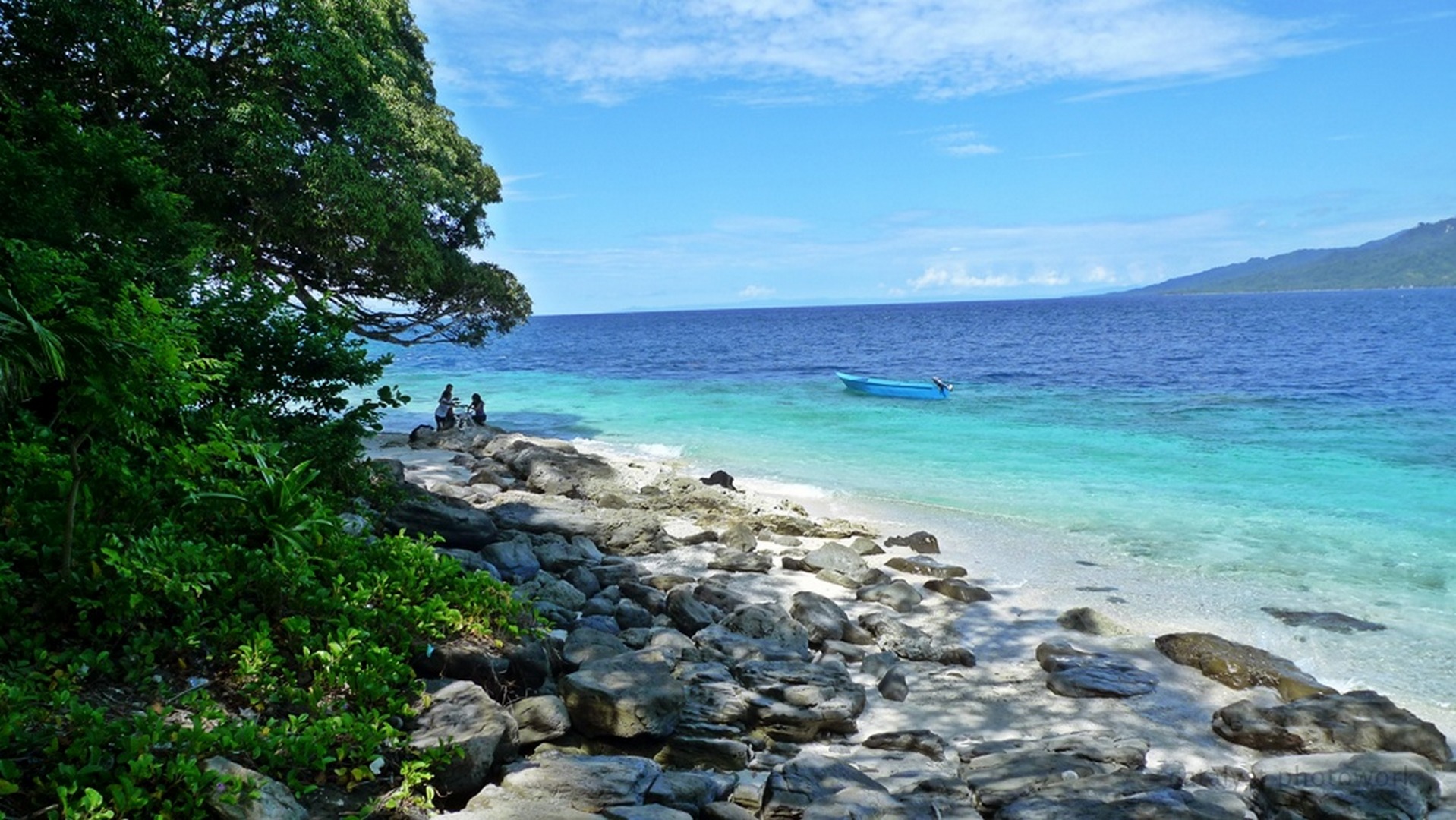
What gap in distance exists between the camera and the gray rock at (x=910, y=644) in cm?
855

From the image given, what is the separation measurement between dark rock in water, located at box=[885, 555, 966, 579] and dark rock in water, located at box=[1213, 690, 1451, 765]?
4.40 meters

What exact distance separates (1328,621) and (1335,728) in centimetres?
366

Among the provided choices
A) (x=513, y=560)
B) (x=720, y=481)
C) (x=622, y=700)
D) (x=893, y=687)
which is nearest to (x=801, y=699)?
(x=893, y=687)

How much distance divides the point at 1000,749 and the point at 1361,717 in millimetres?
2904

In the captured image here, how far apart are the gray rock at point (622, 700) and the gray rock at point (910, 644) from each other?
11.0 ft

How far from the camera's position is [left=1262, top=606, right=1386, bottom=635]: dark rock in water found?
9609mm

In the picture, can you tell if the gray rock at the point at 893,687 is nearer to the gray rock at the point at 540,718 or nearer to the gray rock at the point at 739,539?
the gray rock at the point at 540,718

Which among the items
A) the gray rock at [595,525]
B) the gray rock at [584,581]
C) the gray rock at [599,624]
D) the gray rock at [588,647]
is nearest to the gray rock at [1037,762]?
the gray rock at [588,647]

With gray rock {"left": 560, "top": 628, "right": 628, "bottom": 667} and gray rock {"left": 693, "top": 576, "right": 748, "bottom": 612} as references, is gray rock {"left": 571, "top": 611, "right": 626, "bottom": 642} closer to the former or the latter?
gray rock {"left": 560, "top": 628, "right": 628, "bottom": 667}

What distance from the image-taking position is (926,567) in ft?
38.3

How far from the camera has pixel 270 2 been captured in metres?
12.6

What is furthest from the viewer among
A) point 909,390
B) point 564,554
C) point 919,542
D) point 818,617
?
point 909,390

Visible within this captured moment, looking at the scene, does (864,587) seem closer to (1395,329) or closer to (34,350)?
(34,350)

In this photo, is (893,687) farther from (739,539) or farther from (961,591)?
(739,539)
